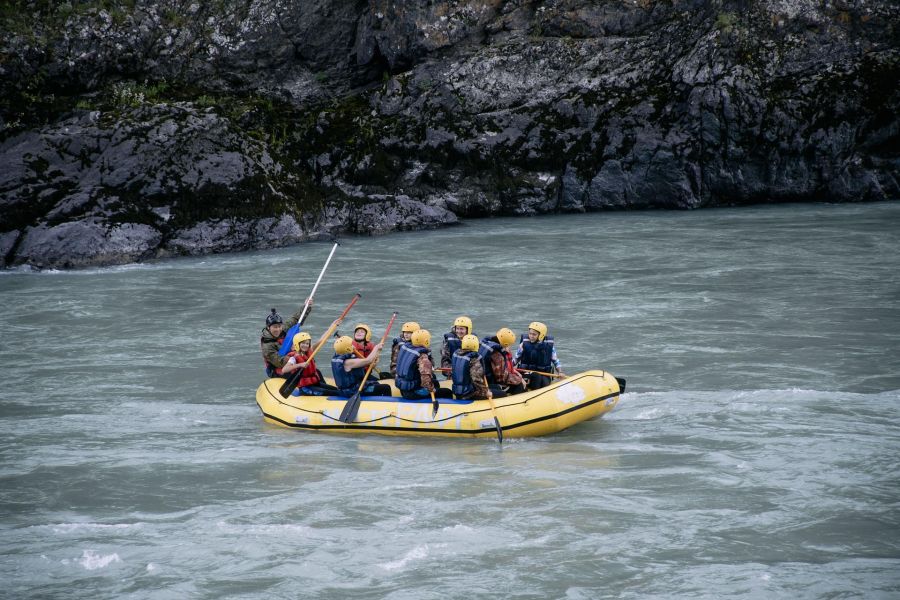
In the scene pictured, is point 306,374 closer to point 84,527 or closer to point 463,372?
point 463,372

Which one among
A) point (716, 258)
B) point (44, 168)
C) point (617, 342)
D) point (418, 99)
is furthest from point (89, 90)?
point (617, 342)

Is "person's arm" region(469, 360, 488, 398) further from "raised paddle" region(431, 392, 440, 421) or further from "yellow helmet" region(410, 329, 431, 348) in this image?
"yellow helmet" region(410, 329, 431, 348)

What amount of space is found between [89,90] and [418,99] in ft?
31.1

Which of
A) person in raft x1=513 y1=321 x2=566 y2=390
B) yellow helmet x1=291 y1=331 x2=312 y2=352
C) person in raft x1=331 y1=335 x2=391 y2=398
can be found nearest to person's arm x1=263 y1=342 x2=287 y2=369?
yellow helmet x1=291 y1=331 x2=312 y2=352

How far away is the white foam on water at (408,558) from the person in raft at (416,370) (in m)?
2.64

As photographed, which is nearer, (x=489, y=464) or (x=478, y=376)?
(x=489, y=464)

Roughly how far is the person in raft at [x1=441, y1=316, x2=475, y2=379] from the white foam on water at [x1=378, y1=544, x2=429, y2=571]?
2.95m

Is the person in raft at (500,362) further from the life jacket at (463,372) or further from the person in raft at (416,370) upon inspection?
the person in raft at (416,370)

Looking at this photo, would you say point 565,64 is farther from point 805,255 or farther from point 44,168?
point 44,168

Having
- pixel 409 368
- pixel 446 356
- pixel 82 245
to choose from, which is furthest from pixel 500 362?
pixel 82 245

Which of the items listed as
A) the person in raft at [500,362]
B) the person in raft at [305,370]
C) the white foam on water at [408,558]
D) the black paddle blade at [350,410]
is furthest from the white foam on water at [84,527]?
the person in raft at [500,362]

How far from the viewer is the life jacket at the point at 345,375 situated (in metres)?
9.79

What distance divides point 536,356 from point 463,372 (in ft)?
3.52

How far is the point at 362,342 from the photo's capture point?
32.6ft
